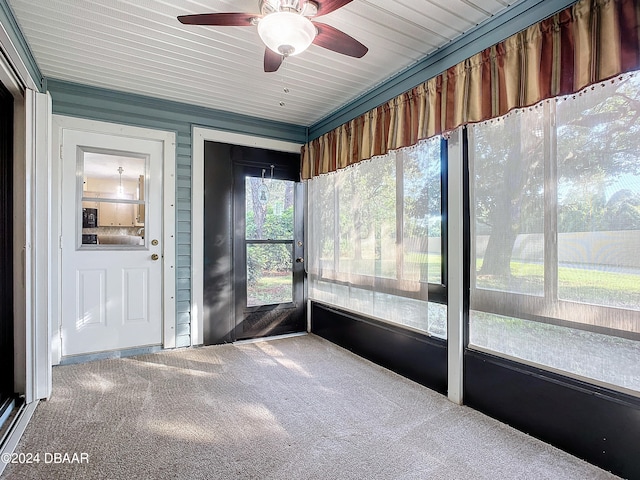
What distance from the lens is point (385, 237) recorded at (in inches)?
118

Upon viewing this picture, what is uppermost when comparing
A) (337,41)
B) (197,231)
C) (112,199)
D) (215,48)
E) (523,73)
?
(215,48)

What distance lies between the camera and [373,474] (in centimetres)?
165

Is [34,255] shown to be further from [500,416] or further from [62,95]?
[500,416]

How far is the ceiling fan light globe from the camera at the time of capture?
162 centimetres

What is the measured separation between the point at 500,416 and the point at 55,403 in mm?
2836

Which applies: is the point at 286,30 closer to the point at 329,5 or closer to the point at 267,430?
the point at 329,5

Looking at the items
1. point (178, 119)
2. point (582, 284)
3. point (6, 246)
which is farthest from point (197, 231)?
point (582, 284)

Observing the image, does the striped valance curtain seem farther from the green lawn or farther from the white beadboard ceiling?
the green lawn

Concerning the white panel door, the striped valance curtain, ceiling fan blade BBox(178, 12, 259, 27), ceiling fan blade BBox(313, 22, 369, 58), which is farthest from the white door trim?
ceiling fan blade BBox(313, 22, 369, 58)

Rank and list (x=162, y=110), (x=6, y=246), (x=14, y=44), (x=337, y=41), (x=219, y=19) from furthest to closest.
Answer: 1. (x=162, y=110)
2. (x=6, y=246)
3. (x=14, y=44)
4. (x=337, y=41)
5. (x=219, y=19)

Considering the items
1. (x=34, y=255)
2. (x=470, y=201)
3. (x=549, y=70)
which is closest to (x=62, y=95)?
(x=34, y=255)

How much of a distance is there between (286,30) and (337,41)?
391 mm

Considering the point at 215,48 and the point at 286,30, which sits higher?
the point at 215,48

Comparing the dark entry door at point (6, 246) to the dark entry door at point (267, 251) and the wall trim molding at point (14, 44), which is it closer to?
the wall trim molding at point (14, 44)
